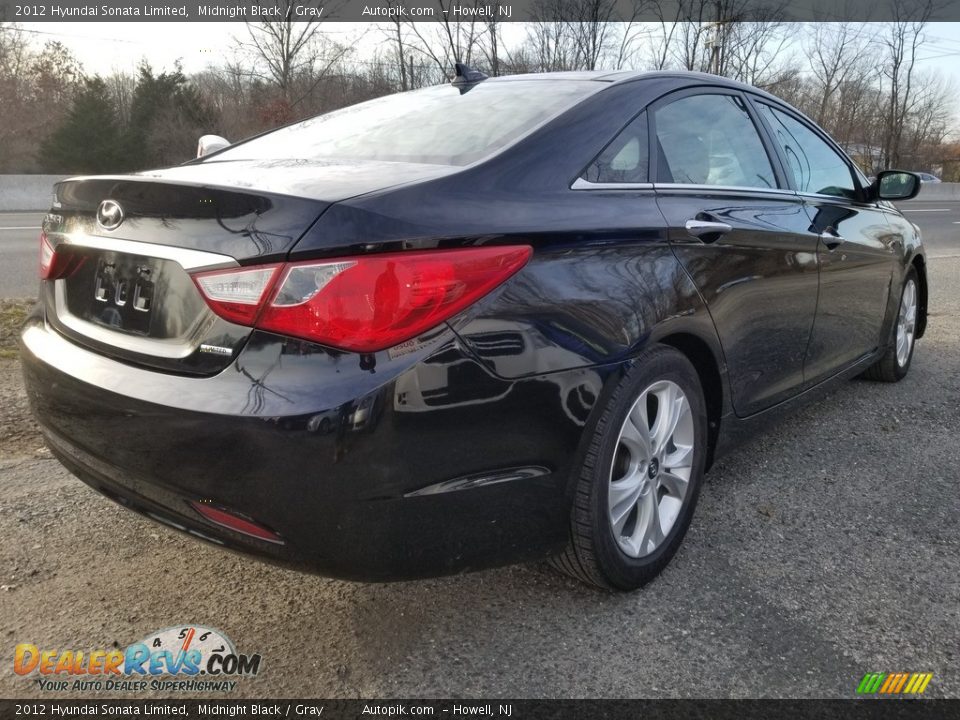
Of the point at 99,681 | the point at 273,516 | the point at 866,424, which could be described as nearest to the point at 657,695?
the point at 273,516

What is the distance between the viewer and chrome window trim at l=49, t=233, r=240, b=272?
170cm

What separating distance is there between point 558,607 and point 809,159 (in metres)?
2.47

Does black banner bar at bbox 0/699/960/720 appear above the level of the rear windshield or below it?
below

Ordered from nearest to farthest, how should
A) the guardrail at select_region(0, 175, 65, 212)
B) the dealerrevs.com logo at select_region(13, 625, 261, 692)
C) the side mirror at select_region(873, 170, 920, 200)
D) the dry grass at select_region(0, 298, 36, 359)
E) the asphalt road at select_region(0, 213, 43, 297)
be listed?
the dealerrevs.com logo at select_region(13, 625, 261, 692) → the side mirror at select_region(873, 170, 920, 200) → the dry grass at select_region(0, 298, 36, 359) → the asphalt road at select_region(0, 213, 43, 297) → the guardrail at select_region(0, 175, 65, 212)

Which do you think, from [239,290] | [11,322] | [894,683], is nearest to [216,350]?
[239,290]

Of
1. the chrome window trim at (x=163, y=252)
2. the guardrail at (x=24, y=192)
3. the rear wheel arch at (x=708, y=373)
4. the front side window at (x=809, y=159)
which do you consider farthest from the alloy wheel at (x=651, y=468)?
the guardrail at (x=24, y=192)

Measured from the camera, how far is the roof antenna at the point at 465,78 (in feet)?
9.59

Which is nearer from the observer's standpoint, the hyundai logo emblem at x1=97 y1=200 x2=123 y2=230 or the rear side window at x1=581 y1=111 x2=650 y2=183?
the hyundai logo emblem at x1=97 y1=200 x2=123 y2=230

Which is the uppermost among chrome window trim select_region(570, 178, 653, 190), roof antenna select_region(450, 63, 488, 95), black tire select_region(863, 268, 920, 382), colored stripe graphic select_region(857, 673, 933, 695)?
roof antenna select_region(450, 63, 488, 95)

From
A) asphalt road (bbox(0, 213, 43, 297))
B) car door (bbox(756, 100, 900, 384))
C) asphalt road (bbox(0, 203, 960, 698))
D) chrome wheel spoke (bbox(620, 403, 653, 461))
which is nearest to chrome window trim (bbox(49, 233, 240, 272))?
asphalt road (bbox(0, 203, 960, 698))

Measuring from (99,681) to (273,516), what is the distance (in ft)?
2.39

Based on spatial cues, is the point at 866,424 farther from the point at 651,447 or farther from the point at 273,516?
the point at 273,516

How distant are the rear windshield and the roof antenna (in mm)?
41

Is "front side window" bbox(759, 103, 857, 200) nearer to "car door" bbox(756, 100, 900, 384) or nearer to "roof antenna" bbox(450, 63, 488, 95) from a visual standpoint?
"car door" bbox(756, 100, 900, 384)
